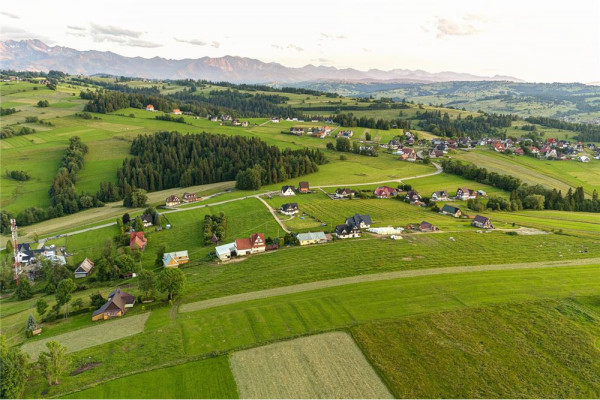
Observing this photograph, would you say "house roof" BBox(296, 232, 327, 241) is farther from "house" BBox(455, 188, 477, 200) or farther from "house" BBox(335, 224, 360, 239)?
"house" BBox(455, 188, 477, 200)

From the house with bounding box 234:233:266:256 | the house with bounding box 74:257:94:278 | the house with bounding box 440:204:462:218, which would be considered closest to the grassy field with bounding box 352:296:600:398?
the house with bounding box 234:233:266:256

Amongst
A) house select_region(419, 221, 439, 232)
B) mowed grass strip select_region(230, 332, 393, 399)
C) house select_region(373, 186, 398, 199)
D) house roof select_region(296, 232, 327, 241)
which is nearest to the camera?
mowed grass strip select_region(230, 332, 393, 399)

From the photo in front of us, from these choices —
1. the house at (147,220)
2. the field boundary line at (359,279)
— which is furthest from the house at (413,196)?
the house at (147,220)

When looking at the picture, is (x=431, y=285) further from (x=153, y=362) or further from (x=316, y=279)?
(x=153, y=362)

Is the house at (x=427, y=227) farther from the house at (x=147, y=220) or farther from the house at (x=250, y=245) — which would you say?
the house at (x=147, y=220)

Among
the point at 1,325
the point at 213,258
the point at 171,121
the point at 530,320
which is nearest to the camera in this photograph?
the point at 530,320

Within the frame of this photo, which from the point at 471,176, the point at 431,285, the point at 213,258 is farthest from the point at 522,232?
the point at 213,258

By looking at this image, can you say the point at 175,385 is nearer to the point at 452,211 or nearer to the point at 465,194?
the point at 452,211
